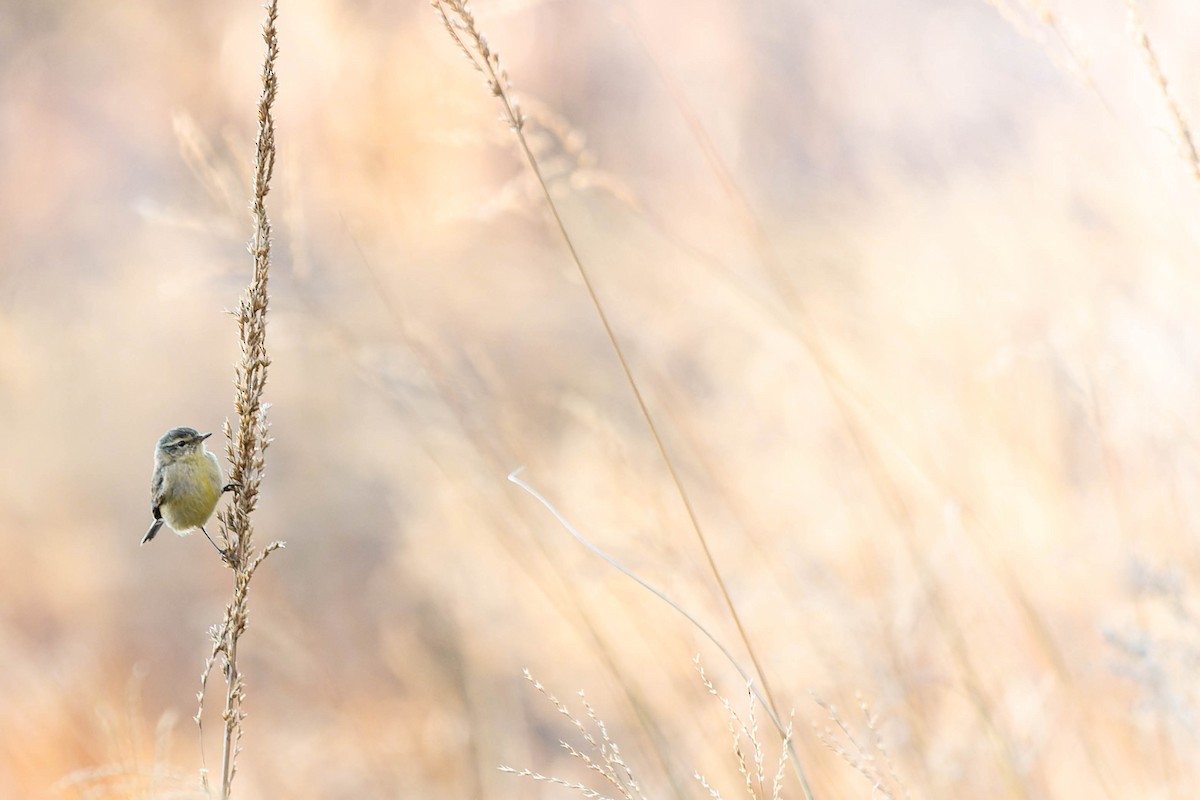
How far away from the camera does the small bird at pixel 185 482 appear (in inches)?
47.9

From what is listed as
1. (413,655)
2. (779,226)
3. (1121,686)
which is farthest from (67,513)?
(1121,686)

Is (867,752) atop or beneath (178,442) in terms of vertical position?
beneath

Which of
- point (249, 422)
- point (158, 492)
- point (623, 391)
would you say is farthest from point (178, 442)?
point (623, 391)

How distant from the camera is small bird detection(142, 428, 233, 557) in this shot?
1217mm

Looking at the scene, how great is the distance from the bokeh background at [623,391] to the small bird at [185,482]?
33 cm

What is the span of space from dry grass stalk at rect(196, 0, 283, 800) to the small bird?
207mm

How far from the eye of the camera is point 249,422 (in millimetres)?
989

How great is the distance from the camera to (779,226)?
179 inches

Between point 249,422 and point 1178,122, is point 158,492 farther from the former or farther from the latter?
point 1178,122

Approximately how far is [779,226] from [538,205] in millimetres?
3133

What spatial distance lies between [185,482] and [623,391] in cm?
298

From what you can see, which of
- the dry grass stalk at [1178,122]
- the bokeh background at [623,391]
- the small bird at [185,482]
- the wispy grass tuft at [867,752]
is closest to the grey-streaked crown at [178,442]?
the small bird at [185,482]

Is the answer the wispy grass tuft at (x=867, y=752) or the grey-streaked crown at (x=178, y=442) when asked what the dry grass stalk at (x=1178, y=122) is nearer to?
the wispy grass tuft at (x=867, y=752)

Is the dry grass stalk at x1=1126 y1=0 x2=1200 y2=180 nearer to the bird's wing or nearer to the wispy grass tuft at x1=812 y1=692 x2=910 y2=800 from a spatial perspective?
the wispy grass tuft at x1=812 y1=692 x2=910 y2=800
